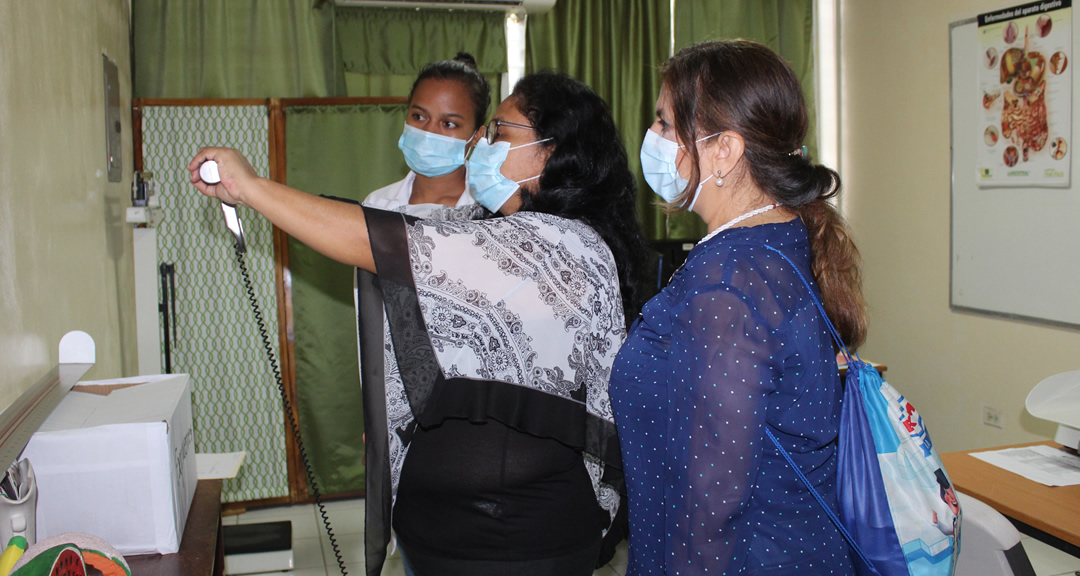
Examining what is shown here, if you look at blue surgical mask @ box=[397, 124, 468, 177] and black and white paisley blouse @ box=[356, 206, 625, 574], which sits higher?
blue surgical mask @ box=[397, 124, 468, 177]

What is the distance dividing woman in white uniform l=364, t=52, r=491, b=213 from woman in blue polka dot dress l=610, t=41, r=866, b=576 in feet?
4.09

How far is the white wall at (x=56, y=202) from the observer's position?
1445 mm

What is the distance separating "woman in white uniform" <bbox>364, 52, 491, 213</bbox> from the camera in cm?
230

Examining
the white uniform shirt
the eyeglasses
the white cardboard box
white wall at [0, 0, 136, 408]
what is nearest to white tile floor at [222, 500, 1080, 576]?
white wall at [0, 0, 136, 408]

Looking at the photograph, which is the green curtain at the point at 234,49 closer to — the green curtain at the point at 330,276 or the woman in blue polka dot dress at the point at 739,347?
the green curtain at the point at 330,276

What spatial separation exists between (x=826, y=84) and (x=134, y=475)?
13.3ft

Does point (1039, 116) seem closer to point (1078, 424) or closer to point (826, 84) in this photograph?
point (826, 84)

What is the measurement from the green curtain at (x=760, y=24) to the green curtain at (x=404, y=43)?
1037 millimetres

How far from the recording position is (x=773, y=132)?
1.03 m

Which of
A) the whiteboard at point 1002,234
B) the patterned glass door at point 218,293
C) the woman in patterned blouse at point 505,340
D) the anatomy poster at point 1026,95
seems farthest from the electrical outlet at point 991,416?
the patterned glass door at point 218,293

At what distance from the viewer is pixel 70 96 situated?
202 centimetres

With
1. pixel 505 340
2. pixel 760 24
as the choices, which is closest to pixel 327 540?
pixel 505 340

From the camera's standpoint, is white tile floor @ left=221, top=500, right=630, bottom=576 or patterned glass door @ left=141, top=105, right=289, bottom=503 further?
patterned glass door @ left=141, top=105, right=289, bottom=503

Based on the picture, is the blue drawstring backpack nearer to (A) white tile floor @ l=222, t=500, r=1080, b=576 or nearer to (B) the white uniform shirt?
(B) the white uniform shirt
